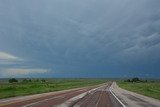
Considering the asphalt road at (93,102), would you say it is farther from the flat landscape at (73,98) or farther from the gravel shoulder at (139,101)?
the gravel shoulder at (139,101)

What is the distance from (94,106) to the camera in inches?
877

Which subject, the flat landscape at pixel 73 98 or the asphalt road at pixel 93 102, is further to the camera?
the flat landscape at pixel 73 98

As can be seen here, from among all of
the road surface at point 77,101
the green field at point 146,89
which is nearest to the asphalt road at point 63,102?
the road surface at point 77,101

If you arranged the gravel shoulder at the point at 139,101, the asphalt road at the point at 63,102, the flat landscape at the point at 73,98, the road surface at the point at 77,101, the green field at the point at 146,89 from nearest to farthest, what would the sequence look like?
the asphalt road at the point at 63,102 < the road surface at the point at 77,101 < the flat landscape at the point at 73,98 < the gravel shoulder at the point at 139,101 < the green field at the point at 146,89

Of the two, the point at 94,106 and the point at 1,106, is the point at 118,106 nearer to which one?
the point at 94,106

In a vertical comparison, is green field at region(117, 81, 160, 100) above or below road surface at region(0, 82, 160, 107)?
above

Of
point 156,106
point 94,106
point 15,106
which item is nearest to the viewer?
point 15,106

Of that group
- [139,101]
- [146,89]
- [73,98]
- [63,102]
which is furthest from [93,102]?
[146,89]

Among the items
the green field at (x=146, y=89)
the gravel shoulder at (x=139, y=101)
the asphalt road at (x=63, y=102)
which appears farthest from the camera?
the green field at (x=146, y=89)

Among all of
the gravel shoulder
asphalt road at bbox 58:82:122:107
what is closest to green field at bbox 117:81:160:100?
the gravel shoulder

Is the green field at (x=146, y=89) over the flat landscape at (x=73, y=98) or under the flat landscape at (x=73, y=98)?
over

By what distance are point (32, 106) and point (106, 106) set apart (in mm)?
5333

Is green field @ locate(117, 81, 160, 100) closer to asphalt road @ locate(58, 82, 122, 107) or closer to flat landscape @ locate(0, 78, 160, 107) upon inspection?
flat landscape @ locate(0, 78, 160, 107)

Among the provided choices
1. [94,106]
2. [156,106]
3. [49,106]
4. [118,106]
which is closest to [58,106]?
[49,106]
